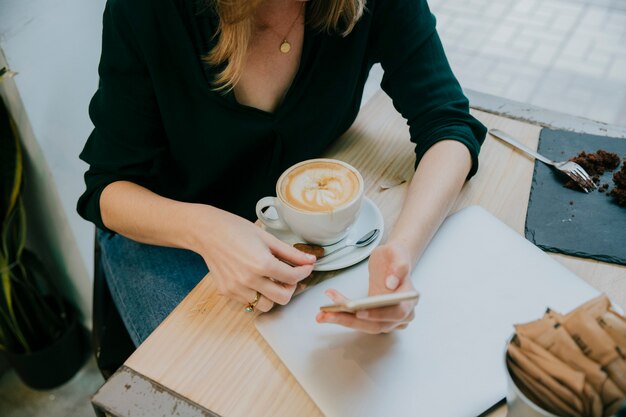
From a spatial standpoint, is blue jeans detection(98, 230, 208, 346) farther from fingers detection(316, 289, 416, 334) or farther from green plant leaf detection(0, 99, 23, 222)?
fingers detection(316, 289, 416, 334)

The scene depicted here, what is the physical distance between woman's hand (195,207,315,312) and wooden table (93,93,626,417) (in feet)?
0.12

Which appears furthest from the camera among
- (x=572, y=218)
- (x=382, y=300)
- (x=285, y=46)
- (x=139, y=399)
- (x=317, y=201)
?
(x=285, y=46)

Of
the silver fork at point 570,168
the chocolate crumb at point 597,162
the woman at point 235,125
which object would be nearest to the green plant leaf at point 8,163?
the woman at point 235,125

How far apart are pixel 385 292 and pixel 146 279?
1.86 feet

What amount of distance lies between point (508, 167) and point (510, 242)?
0.21 m

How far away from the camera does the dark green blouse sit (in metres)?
0.88

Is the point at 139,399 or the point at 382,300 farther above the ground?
the point at 382,300

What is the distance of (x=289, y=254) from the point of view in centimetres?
74

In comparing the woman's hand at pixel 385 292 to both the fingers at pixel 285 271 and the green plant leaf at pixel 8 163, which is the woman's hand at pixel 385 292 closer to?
the fingers at pixel 285 271

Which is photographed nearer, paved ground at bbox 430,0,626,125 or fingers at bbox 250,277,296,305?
fingers at bbox 250,277,296,305

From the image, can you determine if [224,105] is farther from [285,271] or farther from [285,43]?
[285,271]

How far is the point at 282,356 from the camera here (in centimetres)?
67

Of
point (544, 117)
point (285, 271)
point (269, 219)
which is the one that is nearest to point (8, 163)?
point (269, 219)

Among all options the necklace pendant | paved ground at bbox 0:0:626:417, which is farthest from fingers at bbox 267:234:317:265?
paved ground at bbox 0:0:626:417
